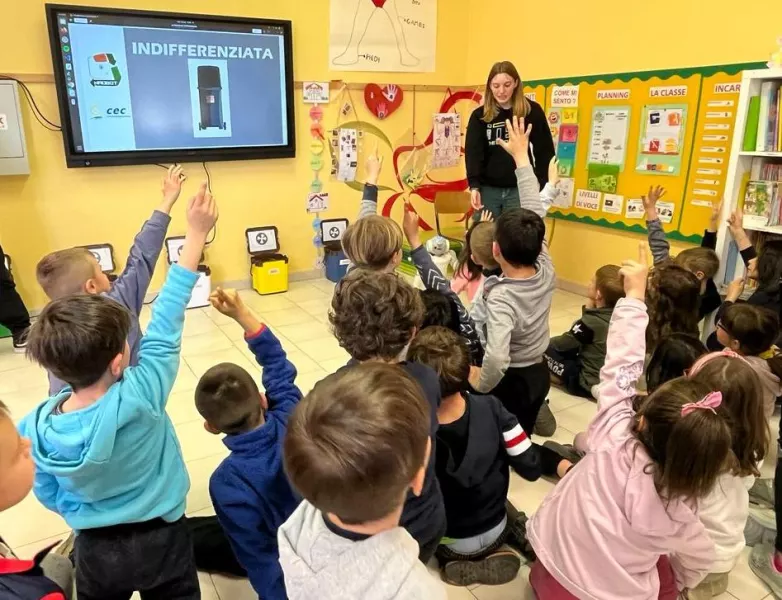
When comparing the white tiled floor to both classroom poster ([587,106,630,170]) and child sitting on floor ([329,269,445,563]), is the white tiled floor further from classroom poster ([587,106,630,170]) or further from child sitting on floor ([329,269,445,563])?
classroom poster ([587,106,630,170])

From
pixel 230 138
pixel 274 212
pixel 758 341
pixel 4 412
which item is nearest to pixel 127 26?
pixel 230 138

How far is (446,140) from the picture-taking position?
5.25 meters

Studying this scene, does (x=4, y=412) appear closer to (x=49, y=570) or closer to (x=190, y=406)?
(x=49, y=570)

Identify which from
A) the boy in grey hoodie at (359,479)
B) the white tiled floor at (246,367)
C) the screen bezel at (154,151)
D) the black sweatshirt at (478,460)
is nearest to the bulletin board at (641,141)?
the white tiled floor at (246,367)

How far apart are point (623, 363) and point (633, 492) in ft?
1.07

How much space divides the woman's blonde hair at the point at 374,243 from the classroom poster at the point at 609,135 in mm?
2563

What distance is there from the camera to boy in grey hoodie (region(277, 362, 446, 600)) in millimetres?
798

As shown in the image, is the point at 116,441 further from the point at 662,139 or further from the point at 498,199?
the point at 662,139

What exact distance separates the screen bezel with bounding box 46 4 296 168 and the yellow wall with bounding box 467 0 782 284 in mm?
1689

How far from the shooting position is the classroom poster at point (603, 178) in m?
4.04

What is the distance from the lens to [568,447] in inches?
96.1

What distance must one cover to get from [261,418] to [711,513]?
3.79 feet

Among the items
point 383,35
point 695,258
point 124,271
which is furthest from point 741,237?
point 383,35

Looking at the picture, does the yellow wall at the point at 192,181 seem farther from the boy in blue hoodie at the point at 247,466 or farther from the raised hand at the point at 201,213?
the boy in blue hoodie at the point at 247,466
